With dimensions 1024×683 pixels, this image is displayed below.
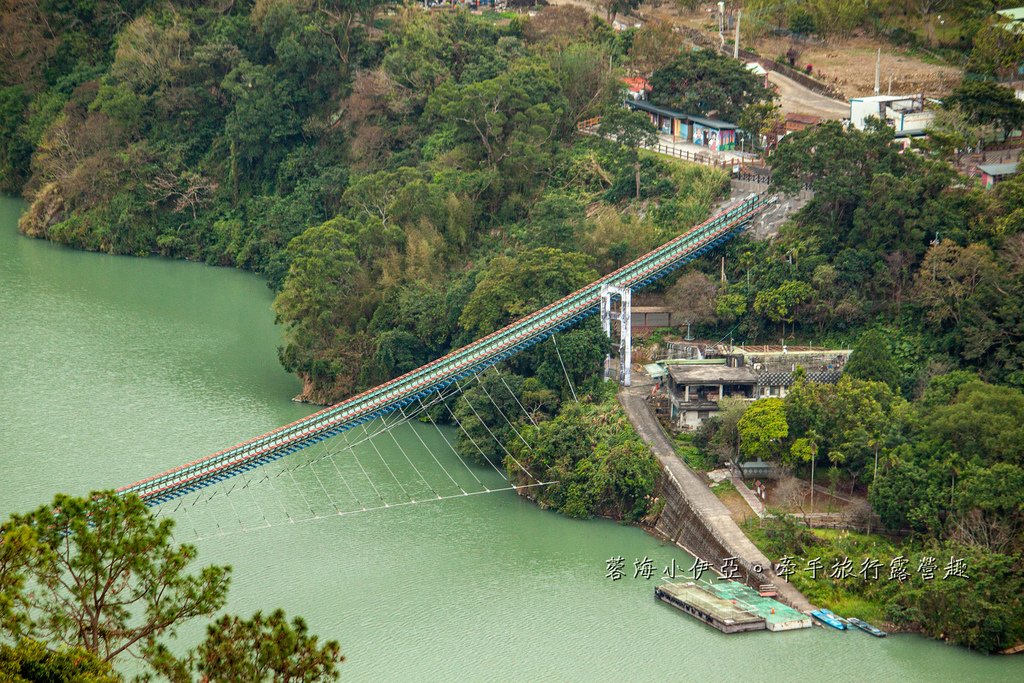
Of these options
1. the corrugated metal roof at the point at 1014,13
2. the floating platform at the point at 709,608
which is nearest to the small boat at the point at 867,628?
the floating platform at the point at 709,608

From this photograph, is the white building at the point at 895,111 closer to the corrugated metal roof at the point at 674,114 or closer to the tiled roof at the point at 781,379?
the corrugated metal roof at the point at 674,114


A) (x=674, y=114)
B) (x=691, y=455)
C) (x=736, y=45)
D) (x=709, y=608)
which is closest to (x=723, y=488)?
(x=691, y=455)

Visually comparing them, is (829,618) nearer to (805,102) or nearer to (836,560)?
(836,560)

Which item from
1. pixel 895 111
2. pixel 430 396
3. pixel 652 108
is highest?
pixel 895 111

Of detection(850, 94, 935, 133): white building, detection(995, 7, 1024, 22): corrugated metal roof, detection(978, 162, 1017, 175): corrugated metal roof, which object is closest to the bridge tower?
detection(850, 94, 935, 133): white building

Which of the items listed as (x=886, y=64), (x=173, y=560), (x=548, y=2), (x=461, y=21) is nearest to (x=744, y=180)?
(x=886, y=64)

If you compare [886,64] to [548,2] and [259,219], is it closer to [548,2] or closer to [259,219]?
[548,2]

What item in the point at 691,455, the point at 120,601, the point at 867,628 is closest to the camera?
the point at 120,601
